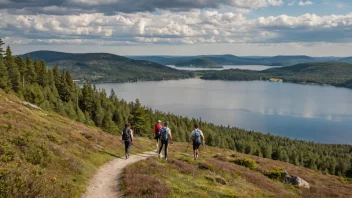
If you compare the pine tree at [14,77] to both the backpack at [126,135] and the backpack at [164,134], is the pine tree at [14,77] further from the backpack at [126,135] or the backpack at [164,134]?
the backpack at [164,134]

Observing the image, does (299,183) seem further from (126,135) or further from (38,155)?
(38,155)

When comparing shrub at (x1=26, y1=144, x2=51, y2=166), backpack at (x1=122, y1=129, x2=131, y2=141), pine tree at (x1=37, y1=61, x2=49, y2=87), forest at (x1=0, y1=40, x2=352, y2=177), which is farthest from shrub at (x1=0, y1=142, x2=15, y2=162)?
pine tree at (x1=37, y1=61, x2=49, y2=87)

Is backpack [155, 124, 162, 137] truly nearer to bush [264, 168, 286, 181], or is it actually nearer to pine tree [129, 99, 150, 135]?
bush [264, 168, 286, 181]

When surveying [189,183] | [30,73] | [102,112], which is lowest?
[102,112]

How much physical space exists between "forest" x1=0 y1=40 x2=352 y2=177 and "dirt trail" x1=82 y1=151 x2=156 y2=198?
2145 inches

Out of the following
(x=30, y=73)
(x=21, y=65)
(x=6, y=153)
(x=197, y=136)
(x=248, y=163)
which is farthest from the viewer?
(x=30, y=73)

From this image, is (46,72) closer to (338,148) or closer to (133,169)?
(133,169)

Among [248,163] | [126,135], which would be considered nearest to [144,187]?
[126,135]

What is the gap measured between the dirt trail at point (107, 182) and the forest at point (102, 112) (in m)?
54.5

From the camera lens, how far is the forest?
8038 centimetres

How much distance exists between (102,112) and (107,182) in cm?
8768

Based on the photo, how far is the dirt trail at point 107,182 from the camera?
17086 mm

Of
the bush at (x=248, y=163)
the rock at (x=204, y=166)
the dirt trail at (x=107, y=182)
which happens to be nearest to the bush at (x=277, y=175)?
the bush at (x=248, y=163)

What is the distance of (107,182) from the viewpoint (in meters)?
19.8
